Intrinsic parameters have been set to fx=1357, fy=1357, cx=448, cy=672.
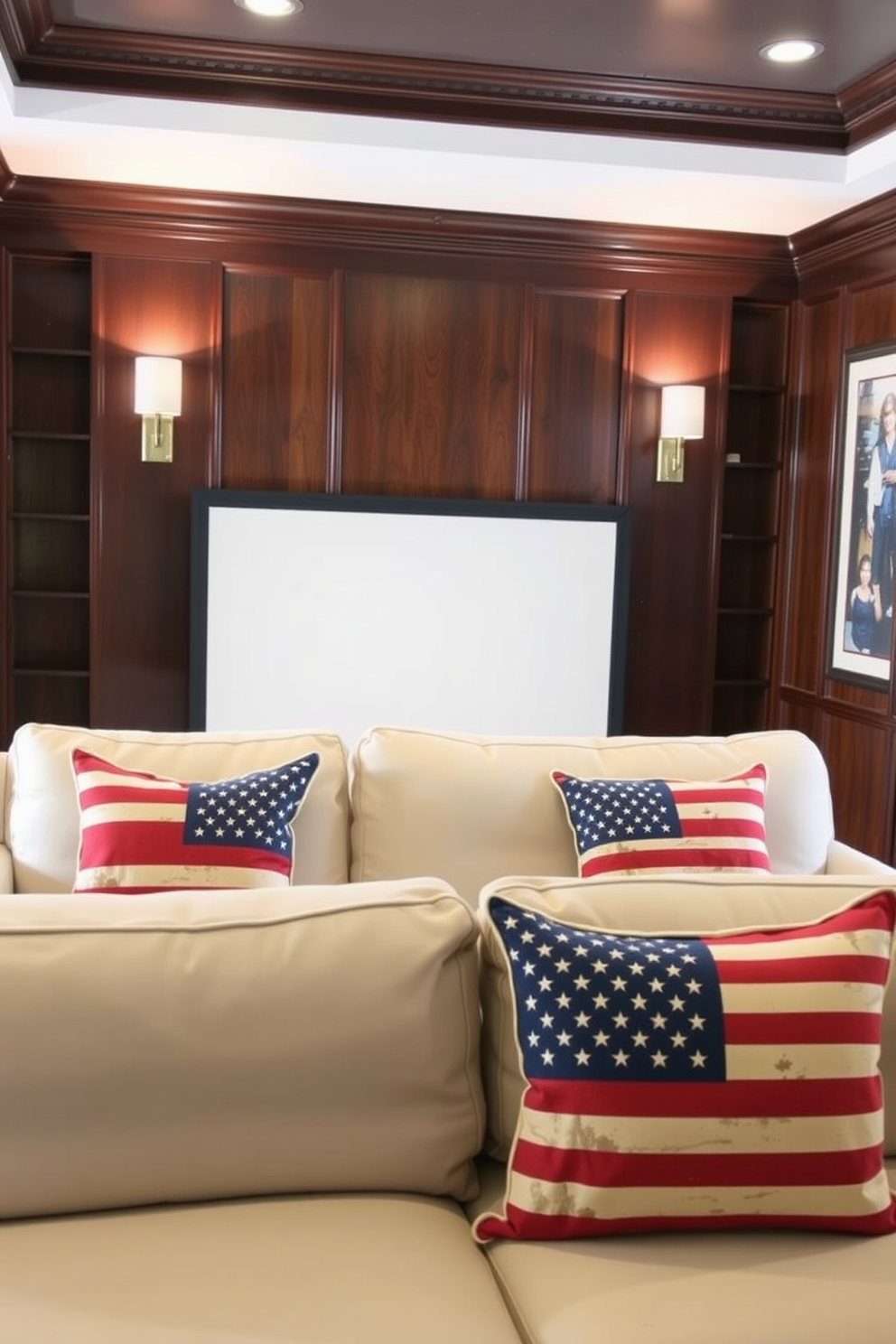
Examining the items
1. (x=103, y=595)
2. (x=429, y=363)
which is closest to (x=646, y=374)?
(x=429, y=363)

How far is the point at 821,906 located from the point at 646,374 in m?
3.82

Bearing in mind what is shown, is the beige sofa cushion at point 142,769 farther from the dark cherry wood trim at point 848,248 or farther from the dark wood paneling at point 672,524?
the dark cherry wood trim at point 848,248

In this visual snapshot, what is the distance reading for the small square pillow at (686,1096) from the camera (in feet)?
4.63

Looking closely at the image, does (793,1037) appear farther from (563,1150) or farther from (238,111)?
(238,111)

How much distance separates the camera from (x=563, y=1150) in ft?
4.64

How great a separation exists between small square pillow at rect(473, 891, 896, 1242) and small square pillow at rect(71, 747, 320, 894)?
1.15m

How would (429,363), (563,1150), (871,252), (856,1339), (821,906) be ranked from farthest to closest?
(429,363)
(871,252)
(821,906)
(563,1150)
(856,1339)

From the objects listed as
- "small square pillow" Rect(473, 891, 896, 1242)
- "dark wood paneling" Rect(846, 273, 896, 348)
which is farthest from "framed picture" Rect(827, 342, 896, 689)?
"small square pillow" Rect(473, 891, 896, 1242)

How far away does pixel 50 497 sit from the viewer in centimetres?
506

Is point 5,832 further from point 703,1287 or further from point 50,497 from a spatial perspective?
point 50,497

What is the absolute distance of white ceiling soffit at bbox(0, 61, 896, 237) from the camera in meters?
4.02

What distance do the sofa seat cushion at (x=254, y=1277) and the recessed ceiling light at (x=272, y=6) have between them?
122 inches

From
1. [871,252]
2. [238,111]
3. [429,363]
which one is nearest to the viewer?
[238,111]

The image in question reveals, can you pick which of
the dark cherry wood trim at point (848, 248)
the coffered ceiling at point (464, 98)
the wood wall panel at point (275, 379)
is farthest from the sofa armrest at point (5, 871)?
the dark cherry wood trim at point (848, 248)
